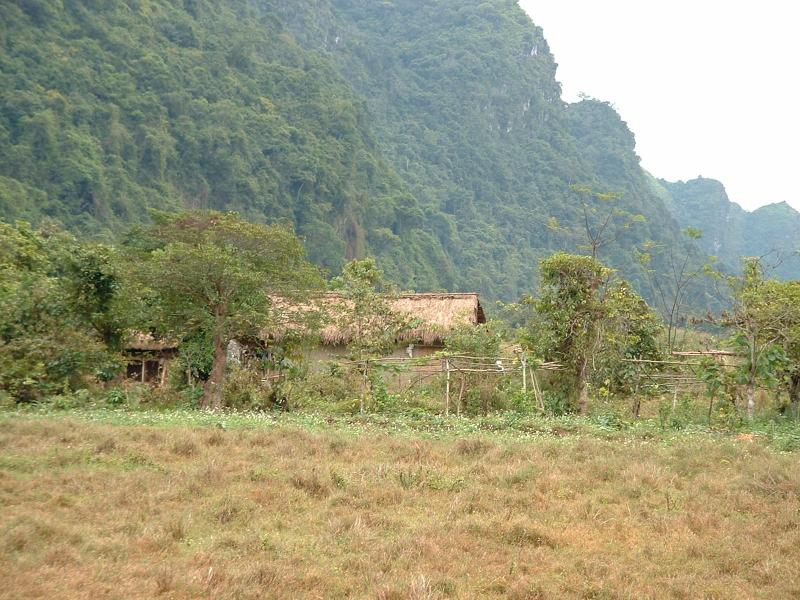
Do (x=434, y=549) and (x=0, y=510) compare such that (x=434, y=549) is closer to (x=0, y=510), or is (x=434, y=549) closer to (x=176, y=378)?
(x=0, y=510)

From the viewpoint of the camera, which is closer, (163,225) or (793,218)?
(163,225)

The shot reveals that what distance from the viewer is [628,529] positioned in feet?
25.0

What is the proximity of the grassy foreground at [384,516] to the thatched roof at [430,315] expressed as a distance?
10472 millimetres

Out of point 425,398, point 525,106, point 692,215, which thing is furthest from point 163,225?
point 692,215

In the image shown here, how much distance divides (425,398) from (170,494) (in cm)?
925

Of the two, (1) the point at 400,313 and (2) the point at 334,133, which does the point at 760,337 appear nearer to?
Result: (1) the point at 400,313

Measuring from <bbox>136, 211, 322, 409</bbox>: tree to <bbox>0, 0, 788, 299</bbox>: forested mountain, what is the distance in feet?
32.2

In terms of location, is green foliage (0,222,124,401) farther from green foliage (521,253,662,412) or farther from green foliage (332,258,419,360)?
green foliage (521,253,662,412)

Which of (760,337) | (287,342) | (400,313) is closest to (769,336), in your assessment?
(760,337)

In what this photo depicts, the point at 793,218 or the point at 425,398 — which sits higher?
the point at 793,218

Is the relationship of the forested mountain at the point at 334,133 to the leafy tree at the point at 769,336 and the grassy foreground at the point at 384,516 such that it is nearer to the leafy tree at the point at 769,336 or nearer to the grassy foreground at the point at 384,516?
the leafy tree at the point at 769,336

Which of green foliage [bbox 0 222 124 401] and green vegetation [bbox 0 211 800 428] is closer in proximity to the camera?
green vegetation [bbox 0 211 800 428]

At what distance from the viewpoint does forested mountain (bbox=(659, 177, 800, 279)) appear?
125 m

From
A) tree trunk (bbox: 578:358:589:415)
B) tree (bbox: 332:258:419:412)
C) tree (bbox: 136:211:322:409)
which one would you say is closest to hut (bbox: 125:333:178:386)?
tree (bbox: 136:211:322:409)
